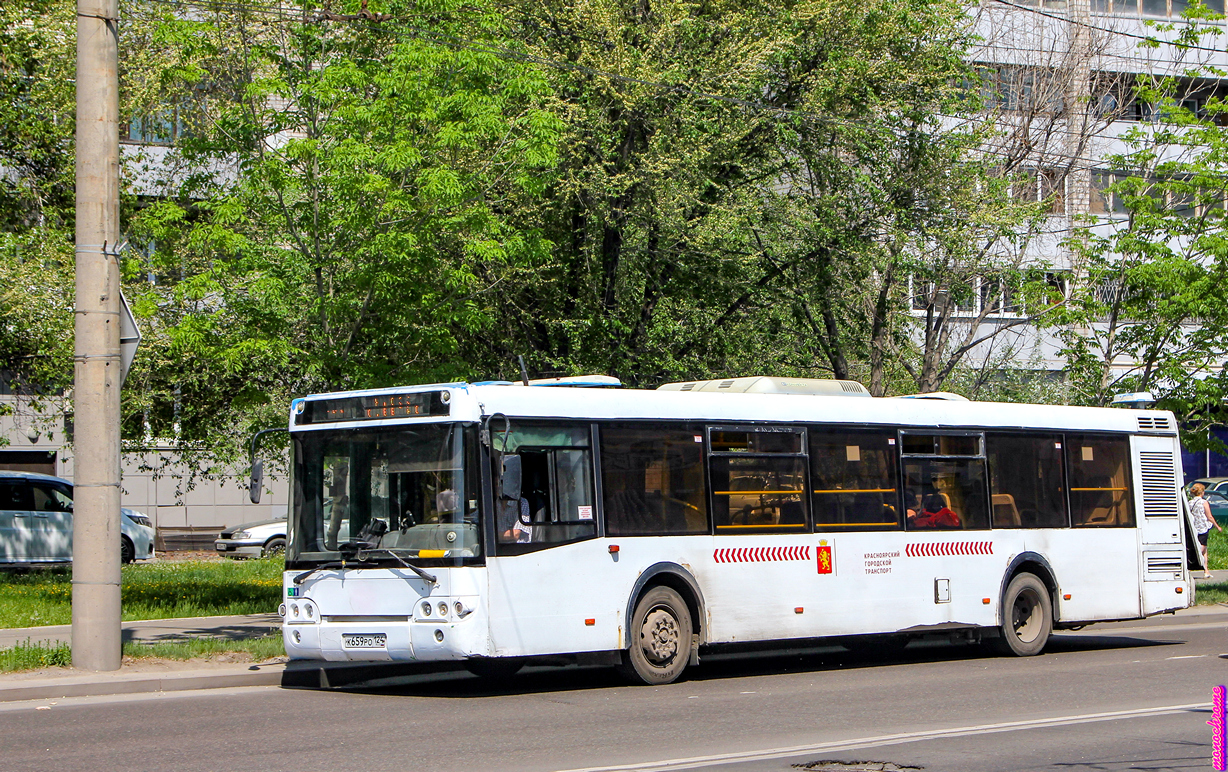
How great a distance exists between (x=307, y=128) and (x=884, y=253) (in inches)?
419

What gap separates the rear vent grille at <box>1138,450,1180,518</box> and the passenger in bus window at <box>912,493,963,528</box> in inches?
136

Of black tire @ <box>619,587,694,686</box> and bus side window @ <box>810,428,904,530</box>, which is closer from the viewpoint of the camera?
black tire @ <box>619,587,694,686</box>

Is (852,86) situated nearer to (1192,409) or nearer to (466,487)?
(1192,409)

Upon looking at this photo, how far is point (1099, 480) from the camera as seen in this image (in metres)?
16.4

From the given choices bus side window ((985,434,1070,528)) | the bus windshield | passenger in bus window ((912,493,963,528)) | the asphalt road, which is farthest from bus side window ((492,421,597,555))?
bus side window ((985,434,1070,528))

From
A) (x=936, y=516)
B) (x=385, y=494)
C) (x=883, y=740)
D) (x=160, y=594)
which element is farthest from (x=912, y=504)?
(x=160, y=594)

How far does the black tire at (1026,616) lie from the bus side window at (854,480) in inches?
80.6

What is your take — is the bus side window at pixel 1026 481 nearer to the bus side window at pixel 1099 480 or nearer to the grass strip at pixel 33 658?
the bus side window at pixel 1099 480

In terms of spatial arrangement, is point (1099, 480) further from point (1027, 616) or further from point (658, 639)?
point (658, 639)

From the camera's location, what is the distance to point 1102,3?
41.2m

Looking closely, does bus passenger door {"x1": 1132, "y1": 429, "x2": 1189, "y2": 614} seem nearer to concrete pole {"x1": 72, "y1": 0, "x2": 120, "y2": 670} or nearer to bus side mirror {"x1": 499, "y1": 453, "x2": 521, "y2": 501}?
bus side mirror {"x1": 499, "y1": 453, "x2": 521, "y2": 501}

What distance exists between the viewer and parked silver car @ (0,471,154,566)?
2584 cm

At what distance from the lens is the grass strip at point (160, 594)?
1705cm

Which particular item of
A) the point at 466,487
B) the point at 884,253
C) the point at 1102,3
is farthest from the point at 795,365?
the point at 1102,3
